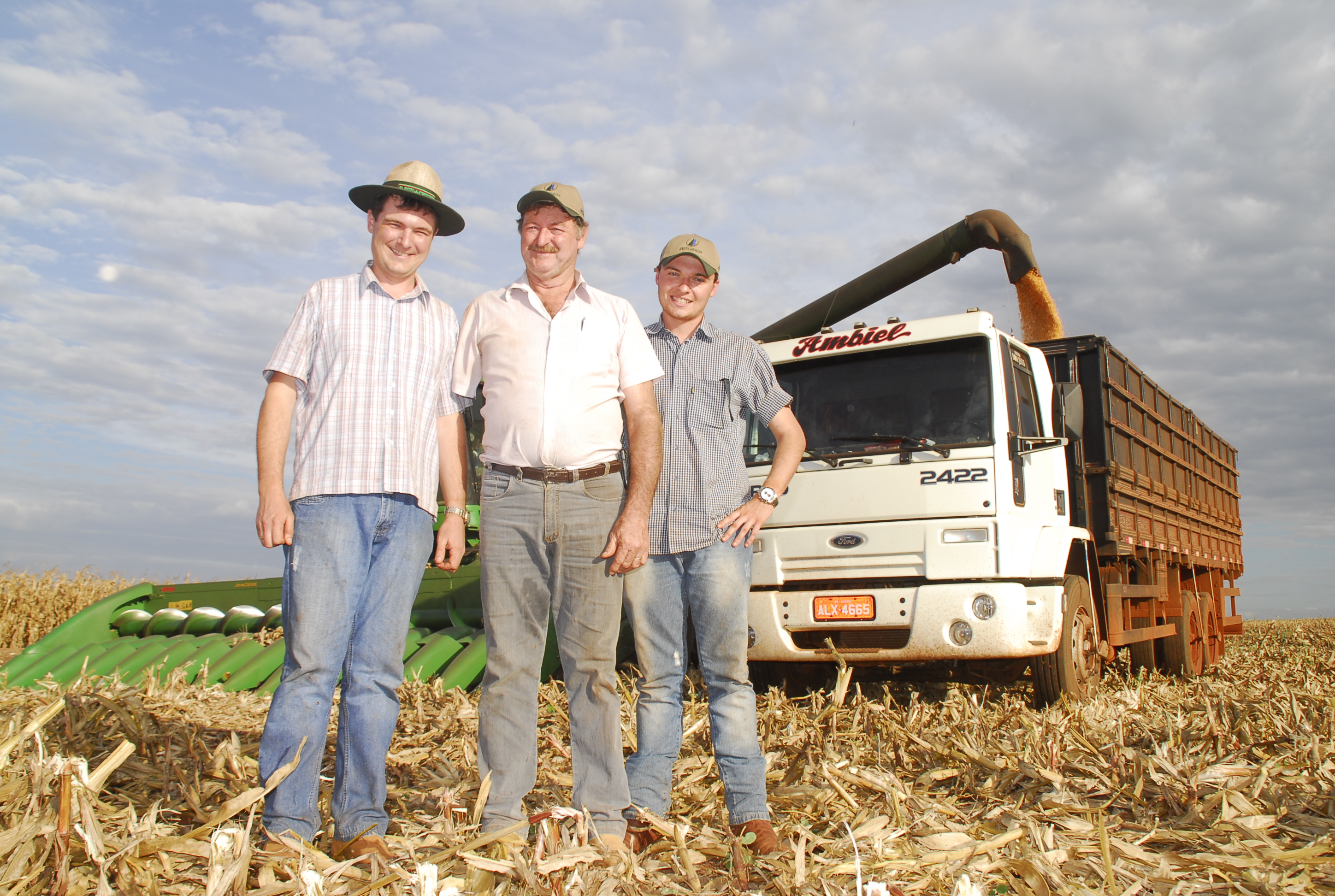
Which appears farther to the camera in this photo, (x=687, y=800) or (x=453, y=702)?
(x=453, y=702)

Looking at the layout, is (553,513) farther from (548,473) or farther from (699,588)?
(699,588)

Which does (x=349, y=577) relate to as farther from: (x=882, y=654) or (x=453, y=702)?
(x=882, y=654)

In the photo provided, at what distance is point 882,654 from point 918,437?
135 centimetres

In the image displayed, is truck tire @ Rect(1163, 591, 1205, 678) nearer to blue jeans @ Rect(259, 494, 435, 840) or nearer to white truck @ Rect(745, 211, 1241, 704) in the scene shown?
white truck @ Rect(745, 211, 1241, 704)

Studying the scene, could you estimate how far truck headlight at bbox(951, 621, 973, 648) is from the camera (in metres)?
5.43

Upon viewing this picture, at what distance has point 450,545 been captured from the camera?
10.2 feet

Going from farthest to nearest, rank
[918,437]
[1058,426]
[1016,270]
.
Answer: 1. [1016,270]
2. [1058,426]
3. [918,437]

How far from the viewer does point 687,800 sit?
3678 mm

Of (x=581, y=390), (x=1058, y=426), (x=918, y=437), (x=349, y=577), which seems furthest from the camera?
(x=1058, y=426)

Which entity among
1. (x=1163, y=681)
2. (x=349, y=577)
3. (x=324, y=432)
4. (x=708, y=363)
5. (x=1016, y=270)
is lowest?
(x=1163, y=681)

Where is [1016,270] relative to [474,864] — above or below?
above

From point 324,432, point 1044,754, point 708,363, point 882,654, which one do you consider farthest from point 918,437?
point 324,432

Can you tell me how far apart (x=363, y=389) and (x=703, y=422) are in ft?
3.98

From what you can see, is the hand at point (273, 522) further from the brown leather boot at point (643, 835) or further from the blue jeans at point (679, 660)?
the brown leather boot at point (643, 835)
